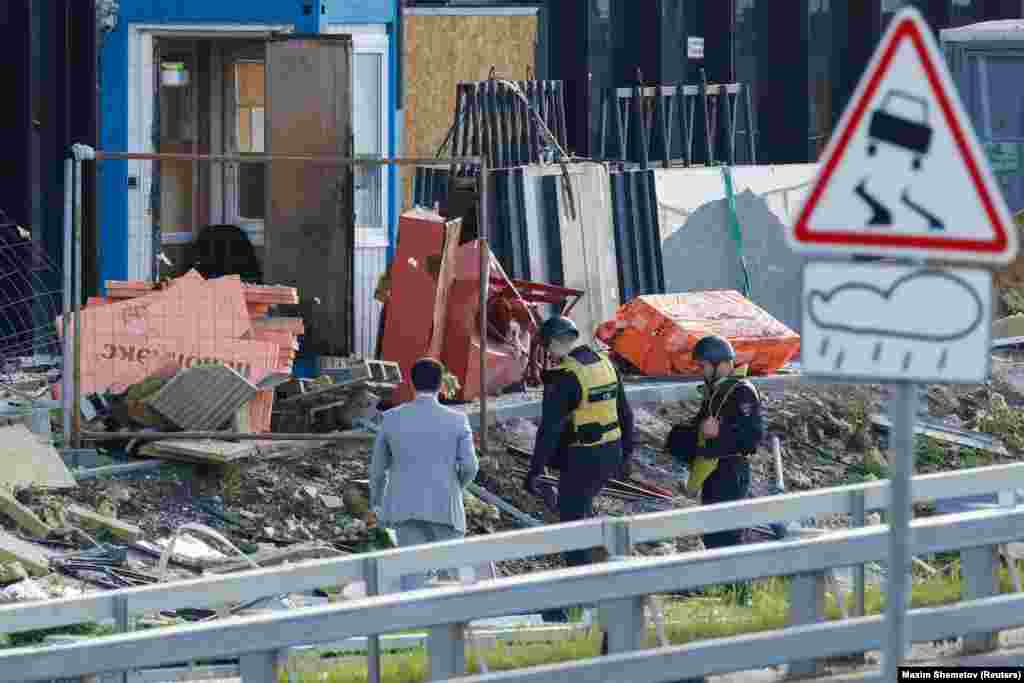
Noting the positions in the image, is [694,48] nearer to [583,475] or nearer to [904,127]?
[583,475]

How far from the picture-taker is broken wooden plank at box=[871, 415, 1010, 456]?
1975cm

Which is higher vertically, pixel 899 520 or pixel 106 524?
pixel 899 520

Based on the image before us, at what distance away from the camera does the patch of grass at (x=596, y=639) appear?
1059 centimetres

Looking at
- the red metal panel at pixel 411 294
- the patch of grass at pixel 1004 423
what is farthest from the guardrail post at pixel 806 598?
the patch of grass at pixel 1004 423

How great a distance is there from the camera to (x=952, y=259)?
6.90 meters

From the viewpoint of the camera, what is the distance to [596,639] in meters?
11.0

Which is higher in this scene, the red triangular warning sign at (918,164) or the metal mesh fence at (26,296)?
the red triangular warning sign at (918,164)

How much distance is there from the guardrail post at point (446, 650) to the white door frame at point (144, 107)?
1106 cm

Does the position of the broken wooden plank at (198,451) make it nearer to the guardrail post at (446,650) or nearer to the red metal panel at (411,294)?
the red metal panel at (411,294)

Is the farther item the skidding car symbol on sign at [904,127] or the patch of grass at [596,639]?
the patch of grass at [596,639]

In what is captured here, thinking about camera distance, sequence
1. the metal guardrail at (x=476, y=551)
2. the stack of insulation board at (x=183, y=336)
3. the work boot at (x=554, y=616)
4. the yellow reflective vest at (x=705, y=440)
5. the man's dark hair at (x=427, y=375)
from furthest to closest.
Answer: the stack of insulation board at (x=183, y=336) < the yellow reflective vest at (x=705, y=440) < the work boot at (x=554, y=616) < the man's dark hair at (x=427, y=375) < the metal guardrail at (x=476, y=551)

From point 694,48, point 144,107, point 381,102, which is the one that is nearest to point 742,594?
point 381,102

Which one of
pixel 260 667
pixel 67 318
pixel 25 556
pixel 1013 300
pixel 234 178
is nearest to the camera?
pixel 260 667

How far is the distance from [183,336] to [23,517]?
2366mm
